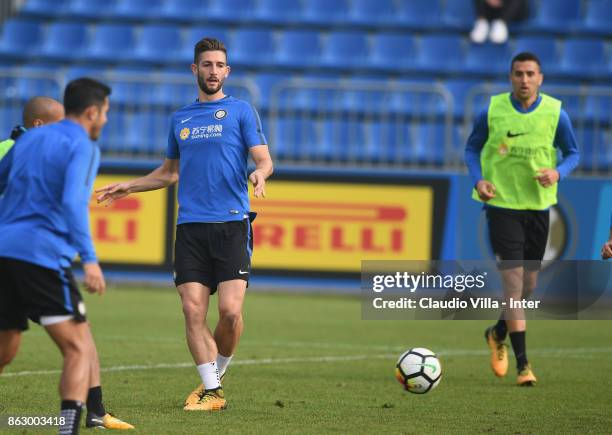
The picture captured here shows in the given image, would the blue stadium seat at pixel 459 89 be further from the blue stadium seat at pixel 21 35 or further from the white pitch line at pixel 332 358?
the blue stadium seat at pixel 21 35

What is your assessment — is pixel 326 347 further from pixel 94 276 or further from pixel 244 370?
pixel 94 276

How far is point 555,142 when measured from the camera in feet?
31.0

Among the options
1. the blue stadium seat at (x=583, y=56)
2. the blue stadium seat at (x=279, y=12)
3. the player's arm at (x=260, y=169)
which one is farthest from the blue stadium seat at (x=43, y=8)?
the player's arm at (x=260, y=169)

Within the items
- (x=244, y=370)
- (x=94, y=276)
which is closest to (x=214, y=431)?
A: (x=94, y=276)

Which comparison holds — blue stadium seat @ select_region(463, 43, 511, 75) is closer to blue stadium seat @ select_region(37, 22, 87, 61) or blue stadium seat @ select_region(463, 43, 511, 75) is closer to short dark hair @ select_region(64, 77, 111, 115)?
blue stadium seat @ select_region(37, 22, 87, 61)

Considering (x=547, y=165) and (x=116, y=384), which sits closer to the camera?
(x=116, y=384)

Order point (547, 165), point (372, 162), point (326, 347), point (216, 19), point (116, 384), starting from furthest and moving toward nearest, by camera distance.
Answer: point (216, 19) < point (372, 162) < point (326, 347) < point (547, 165) < point (116, 384)

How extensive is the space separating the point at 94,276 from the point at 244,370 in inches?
160

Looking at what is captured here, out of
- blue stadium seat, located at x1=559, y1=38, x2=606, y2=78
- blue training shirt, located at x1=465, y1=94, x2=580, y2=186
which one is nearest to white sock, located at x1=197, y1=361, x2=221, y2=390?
blue training shirt, located at x1=465, y1=94, x2=580, y2=186

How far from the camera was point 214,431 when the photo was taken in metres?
6.56

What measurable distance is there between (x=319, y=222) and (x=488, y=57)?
4.96 metres

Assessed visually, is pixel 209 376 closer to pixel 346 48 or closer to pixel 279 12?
pixel 346 48

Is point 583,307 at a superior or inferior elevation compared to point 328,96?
inferior

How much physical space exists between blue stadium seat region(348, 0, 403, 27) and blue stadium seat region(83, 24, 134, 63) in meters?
3.64
